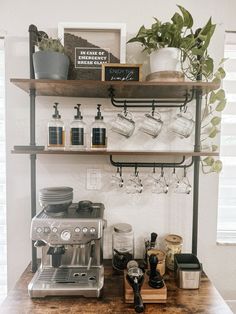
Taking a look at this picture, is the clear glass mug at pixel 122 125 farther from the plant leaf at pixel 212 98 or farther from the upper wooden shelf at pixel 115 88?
the plant leaf at pixel 212 98

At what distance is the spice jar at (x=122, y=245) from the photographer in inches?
54.3

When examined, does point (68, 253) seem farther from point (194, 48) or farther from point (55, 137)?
point (194, 48)

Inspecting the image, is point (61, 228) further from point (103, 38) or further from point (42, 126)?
point (103, 38)

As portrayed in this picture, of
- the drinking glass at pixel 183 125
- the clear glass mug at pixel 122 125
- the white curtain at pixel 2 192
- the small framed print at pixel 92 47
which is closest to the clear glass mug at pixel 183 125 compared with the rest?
the drinking glass at pixel 183 125

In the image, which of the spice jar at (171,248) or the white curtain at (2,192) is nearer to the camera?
the spice jar at (171,248)

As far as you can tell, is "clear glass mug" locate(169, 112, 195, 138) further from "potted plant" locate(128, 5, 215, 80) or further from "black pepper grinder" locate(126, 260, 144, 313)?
"black pepper grinder" locate(126, 260, 144, 313)

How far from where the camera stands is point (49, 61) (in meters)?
1.20

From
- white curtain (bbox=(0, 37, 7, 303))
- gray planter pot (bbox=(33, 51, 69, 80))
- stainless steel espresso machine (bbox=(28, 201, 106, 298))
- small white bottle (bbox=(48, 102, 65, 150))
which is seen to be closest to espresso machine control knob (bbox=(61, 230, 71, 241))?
stainless steel espresso machine (bbox=(28, 201, 106, 298))

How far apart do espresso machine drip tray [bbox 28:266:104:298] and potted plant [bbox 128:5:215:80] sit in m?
1.13

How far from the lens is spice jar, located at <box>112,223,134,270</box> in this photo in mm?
1379

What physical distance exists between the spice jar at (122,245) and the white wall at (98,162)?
98 mm

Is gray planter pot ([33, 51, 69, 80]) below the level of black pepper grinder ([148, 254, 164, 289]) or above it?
above

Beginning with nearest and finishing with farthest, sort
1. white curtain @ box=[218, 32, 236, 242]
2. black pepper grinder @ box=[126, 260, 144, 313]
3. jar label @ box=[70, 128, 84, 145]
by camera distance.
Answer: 1. black pepper grinder @ box=[126, 260, 144, 313]
2. jar label @ box=[70, 128, 84, 145]
3. white curtain @ box=[218, 32, 236, 242]

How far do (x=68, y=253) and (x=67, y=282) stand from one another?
14 cm
